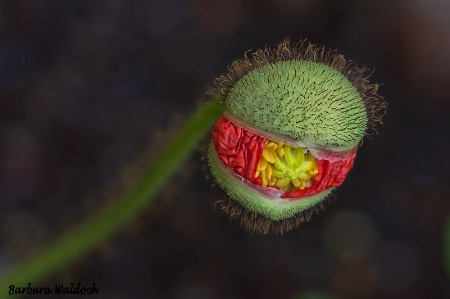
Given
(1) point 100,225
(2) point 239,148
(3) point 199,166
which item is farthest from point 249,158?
(3) point 199,166

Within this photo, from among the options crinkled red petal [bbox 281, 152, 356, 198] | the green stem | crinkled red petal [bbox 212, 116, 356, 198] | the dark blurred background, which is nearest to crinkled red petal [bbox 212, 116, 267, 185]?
crinkled red petal [bbox 212, 116, 356, 198]

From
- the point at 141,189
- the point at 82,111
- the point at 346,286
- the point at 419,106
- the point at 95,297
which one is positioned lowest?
the point at 95,297

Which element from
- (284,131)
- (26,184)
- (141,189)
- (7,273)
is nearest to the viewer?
(284,131)

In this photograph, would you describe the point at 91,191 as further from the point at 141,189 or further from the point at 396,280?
the point at 396,280

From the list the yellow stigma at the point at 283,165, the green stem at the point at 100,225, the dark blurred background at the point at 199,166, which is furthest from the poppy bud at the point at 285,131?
the dark blurred background at the point at 199,166

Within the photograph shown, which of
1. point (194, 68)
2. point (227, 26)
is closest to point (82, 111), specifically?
point (194, 68)

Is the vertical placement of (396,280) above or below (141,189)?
below

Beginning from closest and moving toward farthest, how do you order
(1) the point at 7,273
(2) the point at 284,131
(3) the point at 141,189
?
(2) the point at 284,131, (3) the point at 141,189, (1) the point at 7,273

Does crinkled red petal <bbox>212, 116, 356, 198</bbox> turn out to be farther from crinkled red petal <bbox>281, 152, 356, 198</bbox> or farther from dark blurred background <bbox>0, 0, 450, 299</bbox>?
dark blurred background <bbox>0, 0, 450, 299</bbox>

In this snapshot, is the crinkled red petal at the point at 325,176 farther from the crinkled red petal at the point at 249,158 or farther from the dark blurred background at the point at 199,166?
the dark blurred background at the point at 199,166
